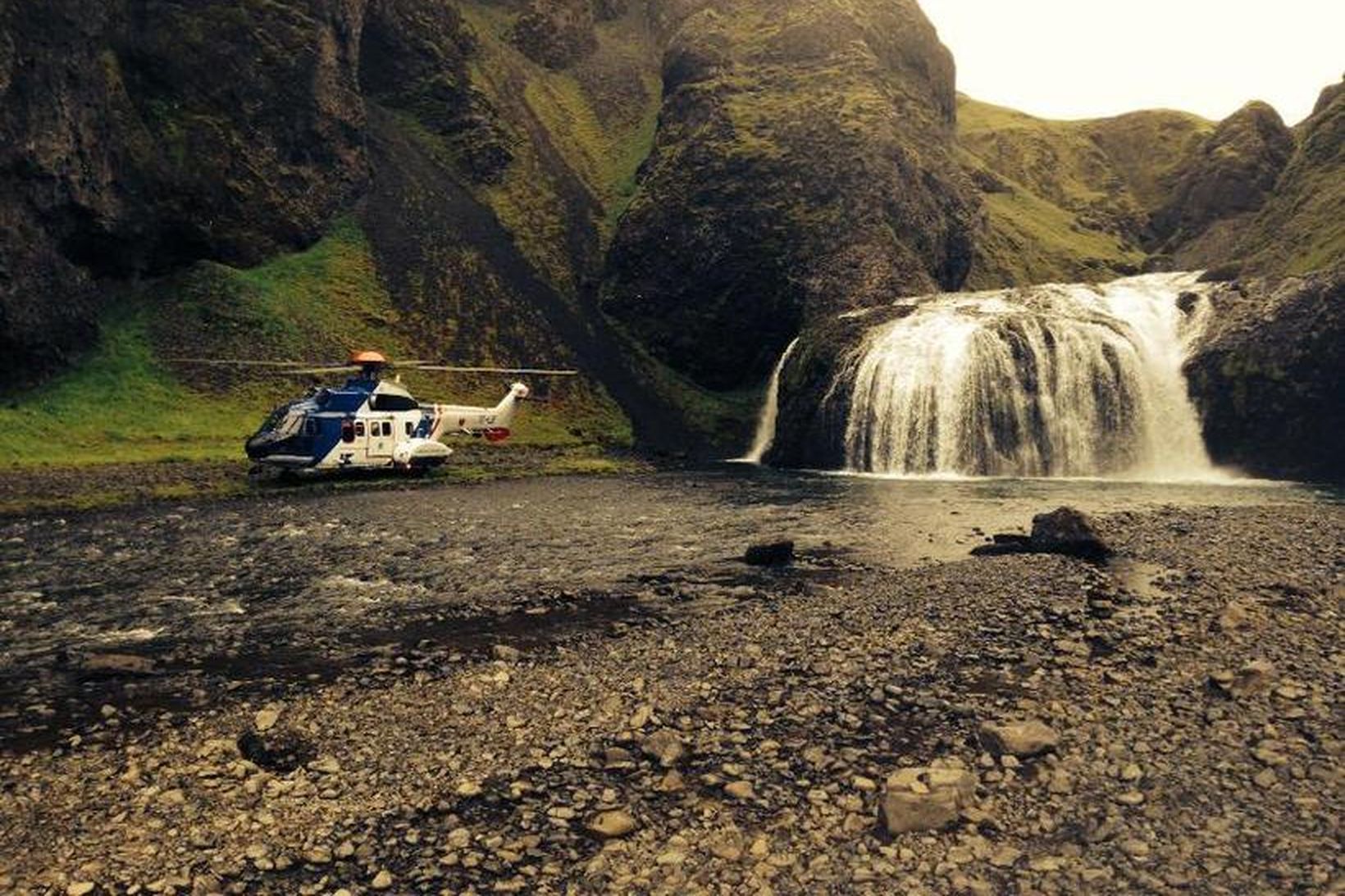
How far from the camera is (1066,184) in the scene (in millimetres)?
150000

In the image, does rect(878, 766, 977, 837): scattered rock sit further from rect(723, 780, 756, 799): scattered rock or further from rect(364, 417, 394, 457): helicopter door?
rect(364, 417, 394, 457): helicopter door

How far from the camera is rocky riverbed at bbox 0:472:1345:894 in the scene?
27.9ft

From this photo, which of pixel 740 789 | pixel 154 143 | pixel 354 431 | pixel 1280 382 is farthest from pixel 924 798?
pixel 154 143

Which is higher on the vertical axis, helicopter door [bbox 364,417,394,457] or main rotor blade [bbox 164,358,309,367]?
main rotor blade [bbox 164,358,309,367]

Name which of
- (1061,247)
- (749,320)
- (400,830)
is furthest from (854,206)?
(400,830)

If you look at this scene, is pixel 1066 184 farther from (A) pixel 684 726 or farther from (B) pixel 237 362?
(A) pixel 684 726

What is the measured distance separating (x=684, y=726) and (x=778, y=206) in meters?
77.7

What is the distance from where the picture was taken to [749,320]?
81.2 m

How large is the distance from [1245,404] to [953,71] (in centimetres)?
9317

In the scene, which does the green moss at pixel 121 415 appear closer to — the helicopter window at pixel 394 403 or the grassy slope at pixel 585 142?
the helicopter window at pixel 394 403

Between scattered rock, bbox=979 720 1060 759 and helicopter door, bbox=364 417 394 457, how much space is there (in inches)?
1518

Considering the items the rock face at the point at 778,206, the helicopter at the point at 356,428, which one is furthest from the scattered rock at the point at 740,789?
the rock face at the point at 778,206

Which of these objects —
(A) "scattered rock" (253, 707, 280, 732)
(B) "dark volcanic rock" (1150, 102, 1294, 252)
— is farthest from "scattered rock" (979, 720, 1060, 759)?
(B) "dark volcanic rock" (1150, 102, 1294, 252)

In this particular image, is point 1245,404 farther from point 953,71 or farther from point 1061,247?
point 953,71
